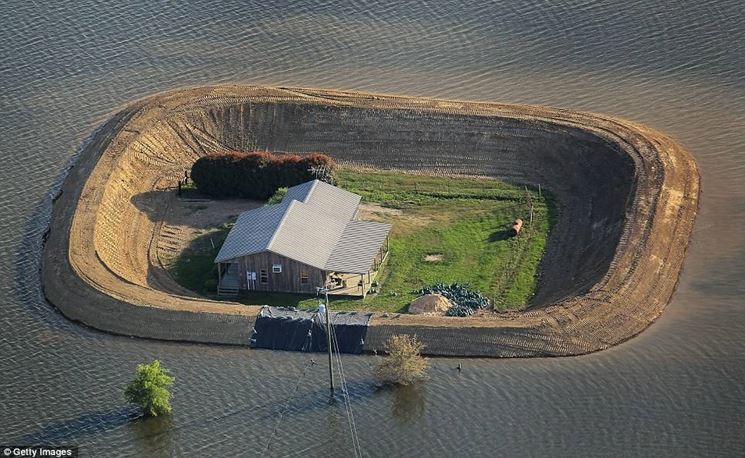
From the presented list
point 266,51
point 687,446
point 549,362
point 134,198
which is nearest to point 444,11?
point 266,51

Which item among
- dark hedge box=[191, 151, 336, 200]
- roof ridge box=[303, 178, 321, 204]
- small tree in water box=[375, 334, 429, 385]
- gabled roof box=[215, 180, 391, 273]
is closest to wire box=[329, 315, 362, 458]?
small tree in water box=[375, 334, 429, 385]

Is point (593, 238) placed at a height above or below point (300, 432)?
above

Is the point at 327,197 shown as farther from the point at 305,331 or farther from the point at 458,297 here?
the point at 305,331

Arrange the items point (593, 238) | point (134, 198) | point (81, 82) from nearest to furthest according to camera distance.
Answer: point (593, 238), point (134, 198), point (81, 82)

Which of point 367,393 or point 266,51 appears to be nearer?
point 367,393

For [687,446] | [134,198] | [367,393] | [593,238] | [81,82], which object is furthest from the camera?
[81,82]

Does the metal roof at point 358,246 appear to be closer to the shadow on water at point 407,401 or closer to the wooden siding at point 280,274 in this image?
the wooden siding at point 280,274

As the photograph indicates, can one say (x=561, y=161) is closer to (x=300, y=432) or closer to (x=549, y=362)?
(x=549, y=362)
